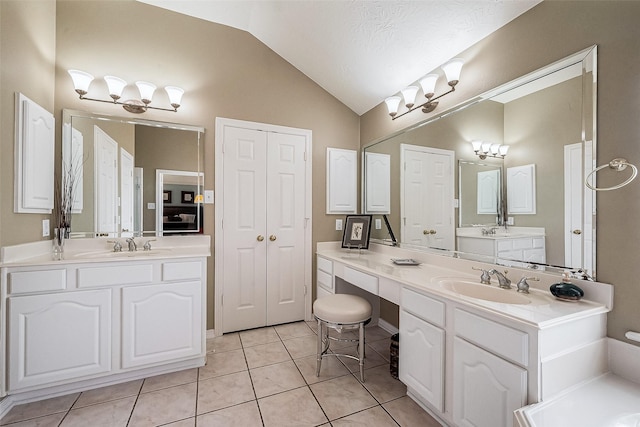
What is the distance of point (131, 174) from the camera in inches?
92.0

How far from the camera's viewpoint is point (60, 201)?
209 cm

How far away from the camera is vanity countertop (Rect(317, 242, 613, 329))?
1133mm

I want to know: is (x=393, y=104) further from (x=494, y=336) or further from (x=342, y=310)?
Result: (x=494, y=336)

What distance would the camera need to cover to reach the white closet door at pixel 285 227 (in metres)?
2.81

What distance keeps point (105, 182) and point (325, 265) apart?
2105mm

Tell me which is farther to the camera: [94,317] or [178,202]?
[178,202]

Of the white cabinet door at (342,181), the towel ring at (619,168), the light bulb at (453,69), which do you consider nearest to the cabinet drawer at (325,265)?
the white cabinet door at (342,181)

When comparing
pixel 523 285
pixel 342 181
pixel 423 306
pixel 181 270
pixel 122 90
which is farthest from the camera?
pixel 342 181

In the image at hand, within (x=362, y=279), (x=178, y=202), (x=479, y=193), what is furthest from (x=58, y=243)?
(x=479, y=193)

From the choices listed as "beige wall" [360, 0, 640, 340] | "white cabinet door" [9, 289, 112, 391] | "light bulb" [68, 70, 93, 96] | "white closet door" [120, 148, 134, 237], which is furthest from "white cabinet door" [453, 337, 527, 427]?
"light bulb" [68, 70, 93, 96]

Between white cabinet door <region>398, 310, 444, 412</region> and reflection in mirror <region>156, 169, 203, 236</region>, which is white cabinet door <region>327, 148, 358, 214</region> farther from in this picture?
white cabinet door <region>398, 310, 444, 412</region>

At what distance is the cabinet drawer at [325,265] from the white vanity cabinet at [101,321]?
1.17 metres

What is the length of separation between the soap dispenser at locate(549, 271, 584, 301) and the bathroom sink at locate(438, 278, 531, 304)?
12 centimetres

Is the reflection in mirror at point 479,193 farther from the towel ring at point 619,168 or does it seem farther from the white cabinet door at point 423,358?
the white cabinet door at point 423,358
